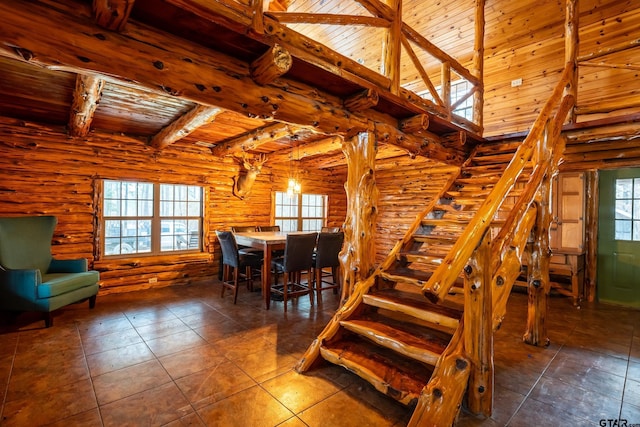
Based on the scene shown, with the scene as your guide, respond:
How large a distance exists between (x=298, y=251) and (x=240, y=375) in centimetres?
186

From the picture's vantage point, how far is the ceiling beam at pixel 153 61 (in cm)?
151

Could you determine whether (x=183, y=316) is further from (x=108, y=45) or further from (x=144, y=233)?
(x=108, y=45)

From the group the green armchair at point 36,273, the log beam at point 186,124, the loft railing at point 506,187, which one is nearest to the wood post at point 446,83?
the loft railing at point 506,187

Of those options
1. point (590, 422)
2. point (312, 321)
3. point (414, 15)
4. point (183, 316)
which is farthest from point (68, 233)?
point (414, 15)

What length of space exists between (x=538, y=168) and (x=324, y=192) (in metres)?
5.33

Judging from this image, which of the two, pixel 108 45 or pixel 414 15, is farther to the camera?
pixel 414 15

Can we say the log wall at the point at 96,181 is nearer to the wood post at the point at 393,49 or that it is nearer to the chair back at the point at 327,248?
the chair back at the point at 327,248

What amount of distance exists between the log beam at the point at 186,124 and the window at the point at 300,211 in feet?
9.40

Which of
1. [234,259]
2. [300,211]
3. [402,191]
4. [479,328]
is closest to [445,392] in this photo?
[479,328]

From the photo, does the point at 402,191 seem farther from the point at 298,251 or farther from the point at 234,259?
the point at 234,259

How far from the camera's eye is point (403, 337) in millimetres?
2281

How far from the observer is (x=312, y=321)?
11.7 ft

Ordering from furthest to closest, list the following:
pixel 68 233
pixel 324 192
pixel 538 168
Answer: pixel 324 192 → pixel 68 233 → pixel 538 168

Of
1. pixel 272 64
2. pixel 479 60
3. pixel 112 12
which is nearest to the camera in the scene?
pixel 112 12
